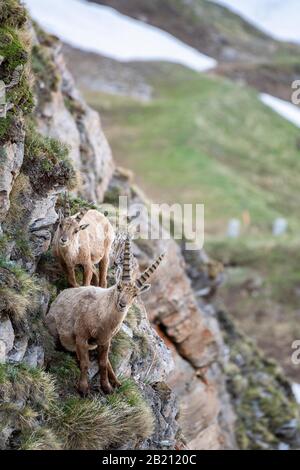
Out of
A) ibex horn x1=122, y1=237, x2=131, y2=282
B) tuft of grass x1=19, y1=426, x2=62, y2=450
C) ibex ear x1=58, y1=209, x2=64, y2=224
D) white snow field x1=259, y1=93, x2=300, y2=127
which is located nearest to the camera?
tuft of grass x1=19, y1=426, x2=62, y2=450

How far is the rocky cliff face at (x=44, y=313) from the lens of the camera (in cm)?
1310

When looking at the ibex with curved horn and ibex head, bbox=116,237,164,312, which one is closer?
ibex head, bbox=116,237,164,312

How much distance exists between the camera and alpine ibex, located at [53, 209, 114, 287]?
15500 millimetres

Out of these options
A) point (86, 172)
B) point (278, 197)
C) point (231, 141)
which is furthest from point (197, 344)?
point (231, 141)

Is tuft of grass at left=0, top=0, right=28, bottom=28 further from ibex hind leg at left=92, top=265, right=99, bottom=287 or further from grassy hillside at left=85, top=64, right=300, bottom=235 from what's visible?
grassy hillside at left=85, top=64, right=300, bottom=235

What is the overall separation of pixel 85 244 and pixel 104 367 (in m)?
2.81

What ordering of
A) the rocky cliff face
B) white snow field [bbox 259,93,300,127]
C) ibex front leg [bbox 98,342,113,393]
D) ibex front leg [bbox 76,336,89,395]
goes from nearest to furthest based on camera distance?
the rocky cliff face < ibex front leg [bbox 76,336,89,395] < ibex front leg [bbox 98,342,113,393] < white snow field [bbox 259,93,300,127]

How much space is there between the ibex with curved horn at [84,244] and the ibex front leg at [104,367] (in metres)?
2.05

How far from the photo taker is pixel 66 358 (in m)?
14.4

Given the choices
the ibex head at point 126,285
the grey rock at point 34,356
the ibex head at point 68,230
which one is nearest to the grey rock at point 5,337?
the grey rock at point 34,356

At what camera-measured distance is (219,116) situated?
8862 centimetres

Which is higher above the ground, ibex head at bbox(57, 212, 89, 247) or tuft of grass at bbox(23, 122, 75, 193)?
tuft of grass at bbox(23, 122, 75, 193)

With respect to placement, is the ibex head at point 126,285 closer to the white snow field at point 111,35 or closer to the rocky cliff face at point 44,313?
the rocky cliff face at point 44,313

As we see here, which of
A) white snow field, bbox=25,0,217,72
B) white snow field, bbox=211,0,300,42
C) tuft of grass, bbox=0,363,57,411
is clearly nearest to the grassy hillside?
white snow field, bbox=25,0,217,72
